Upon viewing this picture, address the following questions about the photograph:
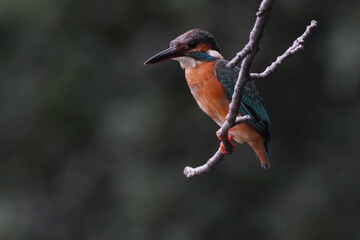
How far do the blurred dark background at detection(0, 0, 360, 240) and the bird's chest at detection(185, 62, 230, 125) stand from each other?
3.73 feet

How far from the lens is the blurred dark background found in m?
4.06

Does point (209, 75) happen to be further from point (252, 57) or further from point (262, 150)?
point (252, 57)

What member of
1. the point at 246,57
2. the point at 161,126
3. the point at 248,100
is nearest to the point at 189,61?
the point at 248,100

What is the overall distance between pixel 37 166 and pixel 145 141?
0.91 meters

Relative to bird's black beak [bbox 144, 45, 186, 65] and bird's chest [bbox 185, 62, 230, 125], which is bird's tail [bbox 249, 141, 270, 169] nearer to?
bird's chest [bbox 185, 62, 230, 125]

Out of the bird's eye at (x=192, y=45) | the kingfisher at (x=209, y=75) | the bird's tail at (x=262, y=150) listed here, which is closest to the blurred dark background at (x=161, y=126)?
the bird's tail at (x=262, y=150)

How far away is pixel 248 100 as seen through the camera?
279 cm

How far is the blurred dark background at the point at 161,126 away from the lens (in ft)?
13.3

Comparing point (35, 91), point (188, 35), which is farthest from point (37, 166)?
point (188, 35)

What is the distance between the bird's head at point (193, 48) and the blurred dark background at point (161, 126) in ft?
3.71

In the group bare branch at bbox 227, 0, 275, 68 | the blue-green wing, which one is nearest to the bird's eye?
the blue-green wing

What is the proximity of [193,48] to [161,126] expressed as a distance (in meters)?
1.60

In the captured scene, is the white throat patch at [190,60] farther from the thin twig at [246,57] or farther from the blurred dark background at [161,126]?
the blurred dark background at [161,126]

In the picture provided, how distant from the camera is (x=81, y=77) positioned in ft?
14.3
